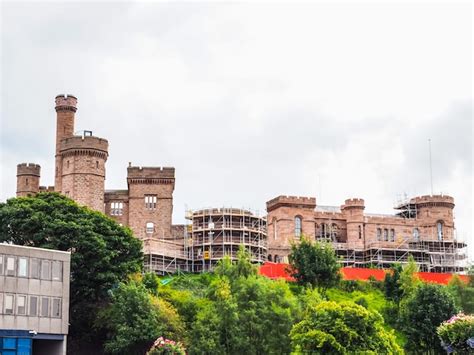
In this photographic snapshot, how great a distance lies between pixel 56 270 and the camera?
57.4 meters

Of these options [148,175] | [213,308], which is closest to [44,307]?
[213,308]

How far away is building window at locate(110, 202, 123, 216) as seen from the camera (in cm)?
9031

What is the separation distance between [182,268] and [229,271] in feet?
72.5

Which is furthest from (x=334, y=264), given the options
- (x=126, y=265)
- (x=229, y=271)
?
(x=126, y=265)

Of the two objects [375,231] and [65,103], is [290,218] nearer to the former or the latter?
[375,231]

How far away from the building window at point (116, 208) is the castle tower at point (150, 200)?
115cm

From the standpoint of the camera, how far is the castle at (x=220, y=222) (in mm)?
86562

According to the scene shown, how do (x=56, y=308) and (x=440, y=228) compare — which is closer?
(x=56, y=308)

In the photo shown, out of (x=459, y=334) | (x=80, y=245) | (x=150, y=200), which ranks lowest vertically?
(x=459, y=334)

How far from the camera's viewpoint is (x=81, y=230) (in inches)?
2479

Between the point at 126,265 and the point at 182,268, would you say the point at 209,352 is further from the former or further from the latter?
the point at 182,268

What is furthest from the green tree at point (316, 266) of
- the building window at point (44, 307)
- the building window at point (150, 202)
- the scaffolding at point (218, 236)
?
the building window at point (44, 307)

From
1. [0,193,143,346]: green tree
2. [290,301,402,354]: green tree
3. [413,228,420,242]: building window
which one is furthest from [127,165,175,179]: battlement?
[290,301,402,354]: green tree

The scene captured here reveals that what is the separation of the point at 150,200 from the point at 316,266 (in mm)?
22591
